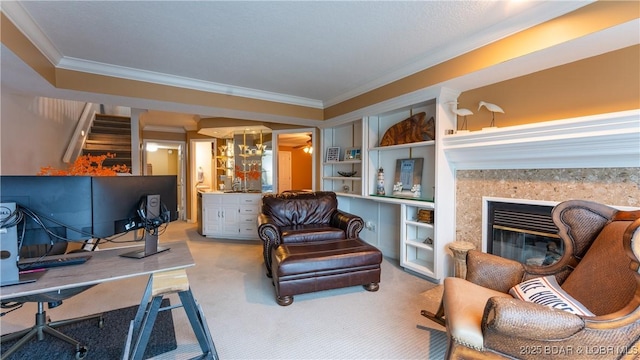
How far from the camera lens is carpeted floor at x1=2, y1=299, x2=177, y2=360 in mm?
1759

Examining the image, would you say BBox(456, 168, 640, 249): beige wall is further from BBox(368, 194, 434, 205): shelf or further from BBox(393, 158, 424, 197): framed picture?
BBox(393, 158, 424, 197): framed picture

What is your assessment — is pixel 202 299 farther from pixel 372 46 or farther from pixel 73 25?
pixel 372 46

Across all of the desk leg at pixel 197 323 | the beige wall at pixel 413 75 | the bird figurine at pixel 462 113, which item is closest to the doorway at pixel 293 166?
the beige wall at pixel 413 75

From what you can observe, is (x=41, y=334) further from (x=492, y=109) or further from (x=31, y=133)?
(x=492, y=109)

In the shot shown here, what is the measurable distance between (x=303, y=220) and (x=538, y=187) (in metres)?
2.60

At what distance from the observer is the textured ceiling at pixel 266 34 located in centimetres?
186

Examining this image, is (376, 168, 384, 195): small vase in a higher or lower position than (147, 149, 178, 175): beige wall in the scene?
lower

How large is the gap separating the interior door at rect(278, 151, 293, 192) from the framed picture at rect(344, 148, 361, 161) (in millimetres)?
4294

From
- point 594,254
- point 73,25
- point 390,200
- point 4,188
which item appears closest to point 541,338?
point 594,254

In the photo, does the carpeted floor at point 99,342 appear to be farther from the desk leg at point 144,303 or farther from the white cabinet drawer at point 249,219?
the white cabinet drawer at point 249,219

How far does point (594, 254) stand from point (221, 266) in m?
3.56

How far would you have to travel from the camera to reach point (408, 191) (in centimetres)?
341

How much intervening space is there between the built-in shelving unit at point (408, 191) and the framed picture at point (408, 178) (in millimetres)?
13

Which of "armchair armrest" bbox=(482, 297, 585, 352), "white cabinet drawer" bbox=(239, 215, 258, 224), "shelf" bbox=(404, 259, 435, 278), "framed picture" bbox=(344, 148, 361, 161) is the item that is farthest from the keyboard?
"framed picture" bbox=(344, 148, 361, 161)
